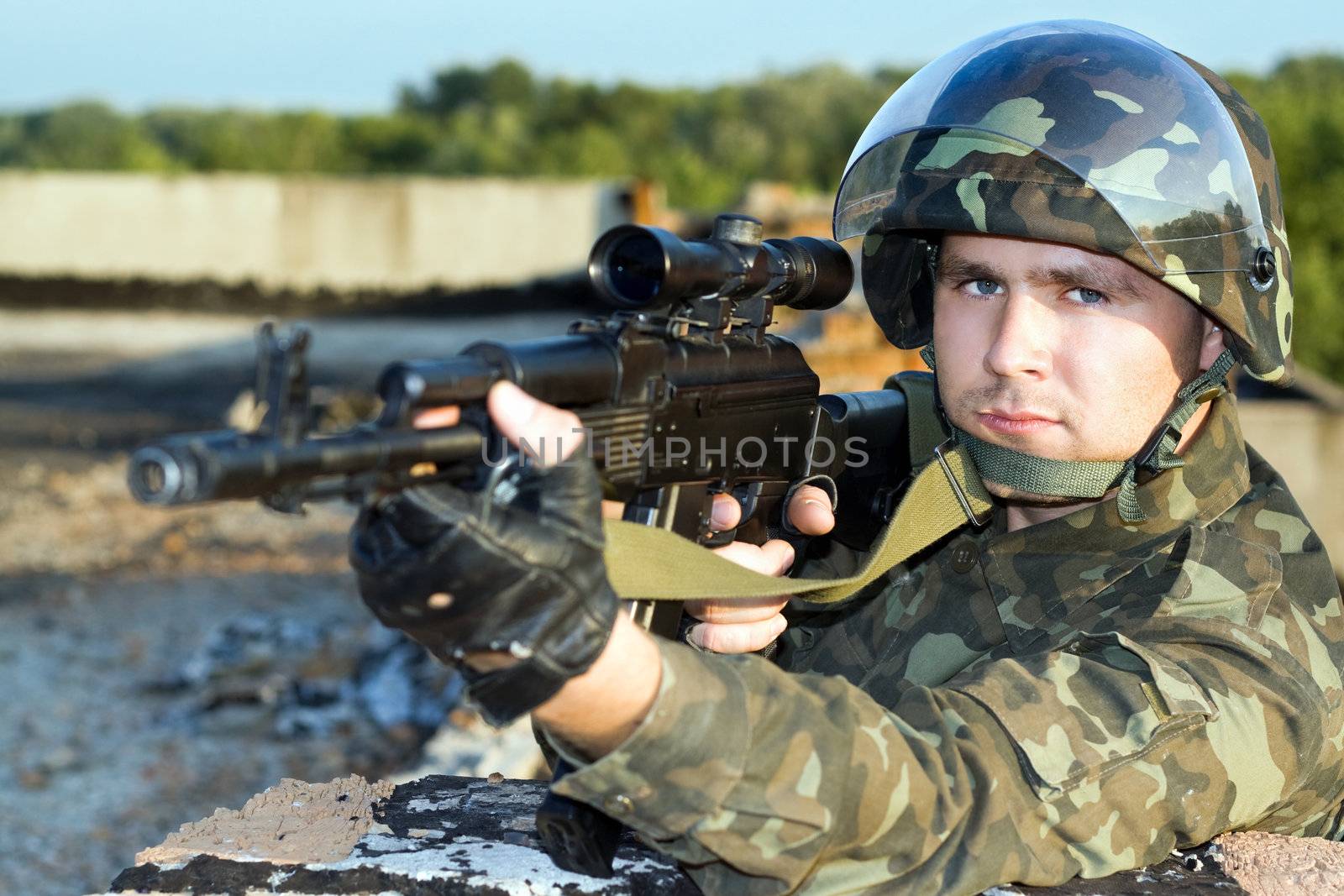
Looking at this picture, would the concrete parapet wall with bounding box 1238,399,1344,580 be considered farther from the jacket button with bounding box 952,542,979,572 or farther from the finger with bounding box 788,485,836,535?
the finger with bounding box 788,485,836,535

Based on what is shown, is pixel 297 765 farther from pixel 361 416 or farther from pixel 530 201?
pixel 530 201

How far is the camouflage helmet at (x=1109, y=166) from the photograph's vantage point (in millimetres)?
2400

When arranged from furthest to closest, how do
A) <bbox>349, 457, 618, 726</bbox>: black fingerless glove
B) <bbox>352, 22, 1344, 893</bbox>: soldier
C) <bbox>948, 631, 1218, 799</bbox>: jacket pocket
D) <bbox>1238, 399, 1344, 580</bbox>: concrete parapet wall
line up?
<bbox>1238, 399, 1344, 580</bbox>: concrete parapet wall → <bbox>948, 631, 1218, 799</bbox>: jacket pocket → <bbox>352, 22, 1344, 893</bbox>: soldier → <bbox>349, 457, 618, 726</bbox>: black fingerless glove

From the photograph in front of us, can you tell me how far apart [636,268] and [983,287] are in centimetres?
70

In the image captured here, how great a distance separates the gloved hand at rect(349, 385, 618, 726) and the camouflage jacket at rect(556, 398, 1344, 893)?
150mm

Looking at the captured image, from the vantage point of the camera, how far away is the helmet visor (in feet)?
7.97

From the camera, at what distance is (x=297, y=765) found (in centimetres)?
630

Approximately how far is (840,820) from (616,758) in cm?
31

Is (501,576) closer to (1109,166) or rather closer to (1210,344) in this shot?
(1109,166)

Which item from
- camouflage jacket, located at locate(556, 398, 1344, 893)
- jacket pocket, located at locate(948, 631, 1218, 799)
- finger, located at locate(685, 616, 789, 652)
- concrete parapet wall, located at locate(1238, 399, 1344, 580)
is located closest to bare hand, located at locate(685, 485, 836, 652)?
finger, located at locate(685, 616, 789, 652)

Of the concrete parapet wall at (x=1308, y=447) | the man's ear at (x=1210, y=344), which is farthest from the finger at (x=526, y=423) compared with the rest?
the concrete parapet wall at (x=1308, y=447)

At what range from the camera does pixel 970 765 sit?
6.31ft

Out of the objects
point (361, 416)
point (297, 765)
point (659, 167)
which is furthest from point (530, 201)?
point (659, 167)

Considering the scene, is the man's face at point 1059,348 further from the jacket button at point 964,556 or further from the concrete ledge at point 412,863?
the concrete ledge at point 412,863
